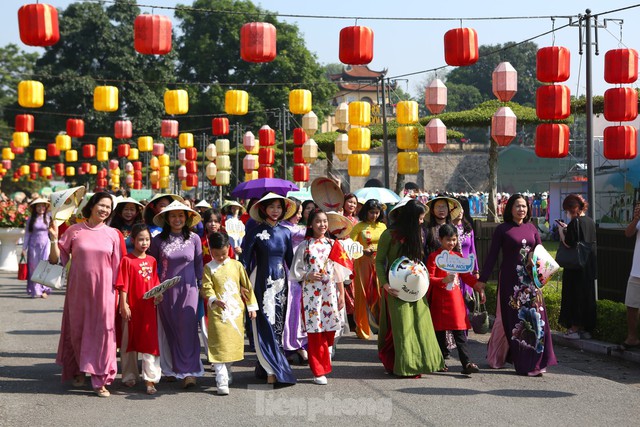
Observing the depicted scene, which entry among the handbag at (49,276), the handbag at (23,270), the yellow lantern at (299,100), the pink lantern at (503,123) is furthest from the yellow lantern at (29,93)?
the handbag at (49,276)

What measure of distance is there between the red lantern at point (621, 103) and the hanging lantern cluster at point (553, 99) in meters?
0.65

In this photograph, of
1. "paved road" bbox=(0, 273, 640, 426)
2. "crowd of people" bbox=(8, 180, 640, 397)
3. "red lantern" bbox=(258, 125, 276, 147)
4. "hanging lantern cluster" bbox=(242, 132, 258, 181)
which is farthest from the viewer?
"hanging lantern cluster" bbox=(242, 132, 258, 181)

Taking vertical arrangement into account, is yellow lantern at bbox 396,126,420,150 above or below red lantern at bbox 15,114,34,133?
below

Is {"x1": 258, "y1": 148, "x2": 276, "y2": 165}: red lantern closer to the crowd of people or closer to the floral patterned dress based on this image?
the crowd of people

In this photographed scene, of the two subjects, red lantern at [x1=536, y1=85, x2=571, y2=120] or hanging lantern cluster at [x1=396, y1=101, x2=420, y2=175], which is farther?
hanging lantern cluster at [x1=396, y1=101, x2=420, y2=175]

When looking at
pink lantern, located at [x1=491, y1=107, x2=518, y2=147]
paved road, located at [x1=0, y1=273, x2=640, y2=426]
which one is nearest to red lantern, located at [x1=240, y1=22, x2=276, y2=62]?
pink lantern, located at [x1=491, y1=107, x2=518, y2=147]

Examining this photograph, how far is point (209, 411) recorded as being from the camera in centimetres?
666

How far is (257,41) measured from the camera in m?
15.4

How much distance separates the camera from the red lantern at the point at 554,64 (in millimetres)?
14680

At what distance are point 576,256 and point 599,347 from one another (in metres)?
0.97

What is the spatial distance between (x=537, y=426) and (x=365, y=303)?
4.70 metres

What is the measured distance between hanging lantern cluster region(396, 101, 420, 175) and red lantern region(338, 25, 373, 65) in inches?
223

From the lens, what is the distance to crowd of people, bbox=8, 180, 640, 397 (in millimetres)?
7504

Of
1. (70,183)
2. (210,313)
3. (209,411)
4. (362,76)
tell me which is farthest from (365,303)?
(362,76)
